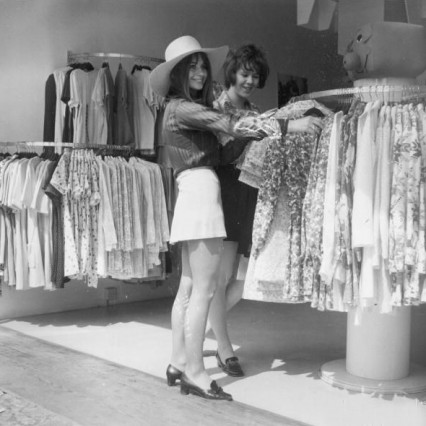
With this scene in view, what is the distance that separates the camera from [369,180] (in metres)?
2.74

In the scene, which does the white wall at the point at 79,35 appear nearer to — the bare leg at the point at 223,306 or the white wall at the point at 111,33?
the white wall at the point at 111,33

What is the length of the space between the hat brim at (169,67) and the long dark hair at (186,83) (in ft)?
0.09

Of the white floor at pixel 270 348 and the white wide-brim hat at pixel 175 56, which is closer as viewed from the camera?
the white floor at pixel 270 348

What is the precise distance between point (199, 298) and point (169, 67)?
1069mm

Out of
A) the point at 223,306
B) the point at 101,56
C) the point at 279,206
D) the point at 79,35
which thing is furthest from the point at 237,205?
the point at 79,35

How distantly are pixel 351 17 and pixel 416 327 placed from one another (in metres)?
2.20

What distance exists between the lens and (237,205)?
3.51 m

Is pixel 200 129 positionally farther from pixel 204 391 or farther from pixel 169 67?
pixel 204 391

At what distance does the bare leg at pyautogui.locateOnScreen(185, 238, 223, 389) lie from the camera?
3000 mm

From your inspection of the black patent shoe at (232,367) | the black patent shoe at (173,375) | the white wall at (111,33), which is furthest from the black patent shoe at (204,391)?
the white wall at (111,33)

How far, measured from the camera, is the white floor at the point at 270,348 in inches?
113

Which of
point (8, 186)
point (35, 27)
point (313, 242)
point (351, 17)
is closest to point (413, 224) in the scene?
point (313, 242)

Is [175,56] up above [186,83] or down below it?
above

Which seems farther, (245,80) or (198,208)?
(245,80)
